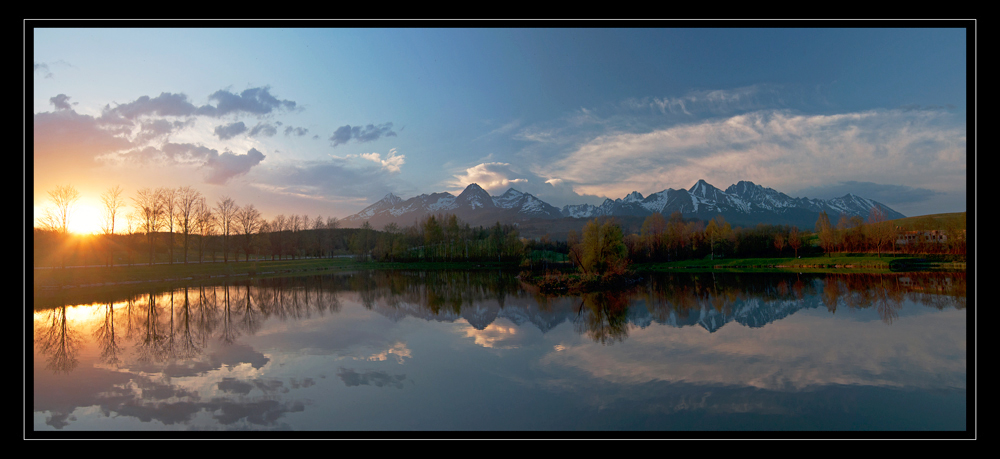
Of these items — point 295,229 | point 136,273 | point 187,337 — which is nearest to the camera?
point 187,337

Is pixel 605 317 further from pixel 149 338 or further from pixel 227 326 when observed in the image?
pixel 149 338

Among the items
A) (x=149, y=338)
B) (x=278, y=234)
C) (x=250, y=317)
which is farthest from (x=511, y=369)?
(x=278, y=234)

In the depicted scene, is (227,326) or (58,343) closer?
(58,343)

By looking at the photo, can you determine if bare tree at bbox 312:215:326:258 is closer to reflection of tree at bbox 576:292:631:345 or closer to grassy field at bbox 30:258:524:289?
grassy field at bbox 30:258:524:289

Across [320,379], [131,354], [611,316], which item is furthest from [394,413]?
[611,316]

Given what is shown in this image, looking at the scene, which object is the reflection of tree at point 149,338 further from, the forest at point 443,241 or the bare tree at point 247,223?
the bare tree at point 247,223

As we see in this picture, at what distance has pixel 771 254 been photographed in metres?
67.6

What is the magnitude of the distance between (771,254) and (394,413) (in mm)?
81488

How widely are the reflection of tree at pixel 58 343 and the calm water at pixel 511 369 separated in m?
0.10

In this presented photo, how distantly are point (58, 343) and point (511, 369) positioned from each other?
16.7m

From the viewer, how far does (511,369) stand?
32.2ft

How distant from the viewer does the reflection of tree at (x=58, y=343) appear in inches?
417

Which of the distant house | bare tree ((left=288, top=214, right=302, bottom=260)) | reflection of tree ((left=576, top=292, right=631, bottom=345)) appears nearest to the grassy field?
bare tree ((left=288, top=214, right=302, bottom=260))
